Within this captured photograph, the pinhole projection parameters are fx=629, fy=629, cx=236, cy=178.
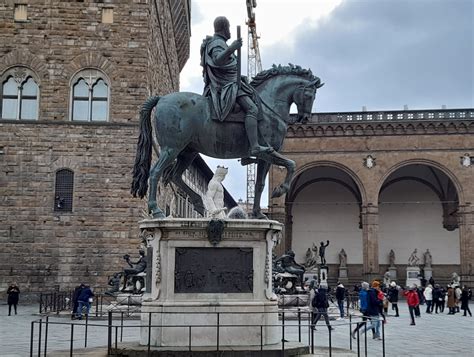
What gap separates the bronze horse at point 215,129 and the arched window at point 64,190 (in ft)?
63.4

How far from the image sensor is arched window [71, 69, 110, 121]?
2942 cm

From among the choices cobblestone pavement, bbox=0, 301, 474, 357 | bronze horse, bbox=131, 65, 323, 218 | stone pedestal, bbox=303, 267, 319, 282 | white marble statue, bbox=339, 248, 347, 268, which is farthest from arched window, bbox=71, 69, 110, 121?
white marble statue, bbox=339, 248, 347, 268

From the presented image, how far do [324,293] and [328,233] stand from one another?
107 ft

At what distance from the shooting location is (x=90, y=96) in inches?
1160

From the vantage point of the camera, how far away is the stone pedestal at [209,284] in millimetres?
8625

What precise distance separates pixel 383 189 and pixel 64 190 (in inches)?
1131

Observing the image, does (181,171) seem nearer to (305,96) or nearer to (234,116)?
(234,116)

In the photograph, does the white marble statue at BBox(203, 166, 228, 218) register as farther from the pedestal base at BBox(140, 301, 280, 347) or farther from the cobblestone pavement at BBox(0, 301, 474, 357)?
the cobblestone pavement at BBox(0, 301, 474, 357)

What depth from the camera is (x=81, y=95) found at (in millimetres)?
29516

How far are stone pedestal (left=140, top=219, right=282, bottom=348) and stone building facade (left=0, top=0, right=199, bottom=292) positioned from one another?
19.5m

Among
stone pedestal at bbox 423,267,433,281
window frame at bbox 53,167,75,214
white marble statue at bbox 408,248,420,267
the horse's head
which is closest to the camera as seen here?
the horse's head

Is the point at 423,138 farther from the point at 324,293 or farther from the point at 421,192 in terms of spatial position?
the point at 324,293

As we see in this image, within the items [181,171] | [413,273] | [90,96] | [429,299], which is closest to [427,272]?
[413,273]

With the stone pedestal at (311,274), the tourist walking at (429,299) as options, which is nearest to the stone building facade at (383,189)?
the stone pedestal at (311,274)
